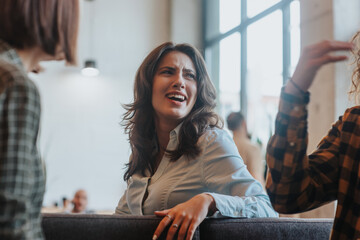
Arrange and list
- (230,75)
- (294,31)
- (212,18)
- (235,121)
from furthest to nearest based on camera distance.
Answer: (212,18), (230,75), (294,31), (235,121)

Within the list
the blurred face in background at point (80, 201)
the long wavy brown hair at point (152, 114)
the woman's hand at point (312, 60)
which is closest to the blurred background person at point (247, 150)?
the blurred face in background at point (80, 201)

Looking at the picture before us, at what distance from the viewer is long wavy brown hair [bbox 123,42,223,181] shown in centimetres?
179

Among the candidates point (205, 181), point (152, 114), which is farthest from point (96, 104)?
point (205, 181)

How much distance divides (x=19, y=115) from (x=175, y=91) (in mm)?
1059

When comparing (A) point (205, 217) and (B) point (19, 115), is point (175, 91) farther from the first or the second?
(B) point (19, 115)

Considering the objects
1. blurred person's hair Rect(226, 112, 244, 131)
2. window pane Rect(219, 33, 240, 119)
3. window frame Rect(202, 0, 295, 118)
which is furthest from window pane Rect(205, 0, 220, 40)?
blurred person's hair Rect(226, 112, 244, 131)

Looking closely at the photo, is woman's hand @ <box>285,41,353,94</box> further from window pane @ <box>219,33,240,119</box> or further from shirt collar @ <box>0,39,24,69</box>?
window pane @ <box>219,33,240,119</box>

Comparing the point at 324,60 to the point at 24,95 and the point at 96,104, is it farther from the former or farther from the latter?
the point at 96,104

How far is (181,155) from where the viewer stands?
1.70 m

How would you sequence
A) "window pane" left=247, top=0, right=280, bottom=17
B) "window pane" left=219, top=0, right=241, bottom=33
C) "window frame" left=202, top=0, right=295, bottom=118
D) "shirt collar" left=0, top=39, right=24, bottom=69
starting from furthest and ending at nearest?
"window pane" left=219, top=0, right=241, bottom=33 → "window pane" left=247, top=0, right=280, bottom=17 → "window frame" left=202, top=0, right=295, bottom=118 → "shirt collar" left=0, top=39, right=24, bottom=69

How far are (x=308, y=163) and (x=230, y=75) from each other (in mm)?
5869

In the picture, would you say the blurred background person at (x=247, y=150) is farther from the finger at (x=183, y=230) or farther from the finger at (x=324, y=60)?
the finger at (x=324, y=60)

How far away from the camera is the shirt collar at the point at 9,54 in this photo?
0.89m

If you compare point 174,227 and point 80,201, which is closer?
point 174,227
